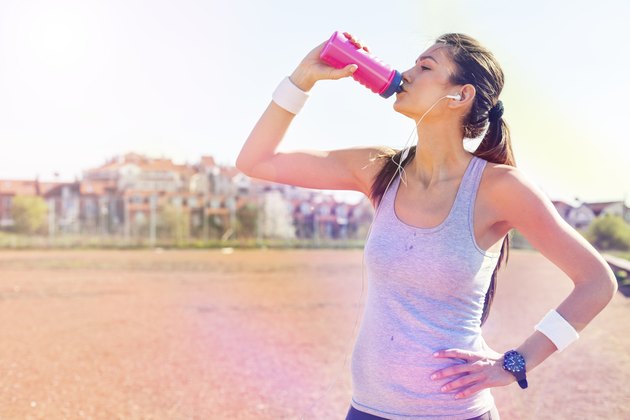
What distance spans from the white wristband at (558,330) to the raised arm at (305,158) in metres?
0.74

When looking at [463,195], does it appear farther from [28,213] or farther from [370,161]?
[28,213]

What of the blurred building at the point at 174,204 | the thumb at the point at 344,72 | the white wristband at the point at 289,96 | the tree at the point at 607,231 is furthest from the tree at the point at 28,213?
the thumb at the point at 344,72

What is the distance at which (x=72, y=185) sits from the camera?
54062 mm

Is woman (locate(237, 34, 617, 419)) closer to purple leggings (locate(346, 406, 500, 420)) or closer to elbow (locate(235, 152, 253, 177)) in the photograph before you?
purple leggings (locate(346, 406, 500, 420))

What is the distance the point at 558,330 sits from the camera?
7.25 feet

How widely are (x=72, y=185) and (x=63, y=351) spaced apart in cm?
4801

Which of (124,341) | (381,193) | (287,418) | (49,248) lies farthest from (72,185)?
(381,193)

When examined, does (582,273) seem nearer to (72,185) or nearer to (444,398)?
(444,398)

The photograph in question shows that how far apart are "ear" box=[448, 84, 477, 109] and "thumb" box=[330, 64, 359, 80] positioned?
36 centimetres

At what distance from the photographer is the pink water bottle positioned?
2.39 metres

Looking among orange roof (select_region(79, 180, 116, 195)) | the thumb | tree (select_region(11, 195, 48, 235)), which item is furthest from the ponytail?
orange roof (select_region(79, 180, 116, 195))

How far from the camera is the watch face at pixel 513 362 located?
2.19m

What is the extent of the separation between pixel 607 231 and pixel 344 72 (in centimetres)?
1132

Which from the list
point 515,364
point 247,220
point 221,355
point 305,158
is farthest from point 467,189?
point 247,220
